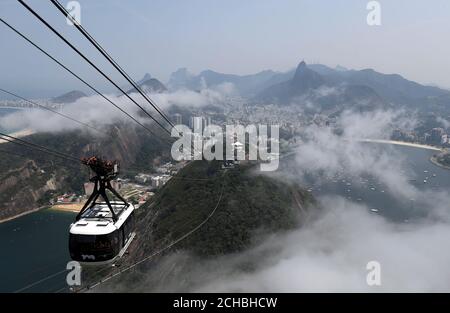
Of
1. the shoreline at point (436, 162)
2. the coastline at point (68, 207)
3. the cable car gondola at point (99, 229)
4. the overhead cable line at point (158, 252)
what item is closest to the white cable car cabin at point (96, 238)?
the cable car gondola at point (99, 229)

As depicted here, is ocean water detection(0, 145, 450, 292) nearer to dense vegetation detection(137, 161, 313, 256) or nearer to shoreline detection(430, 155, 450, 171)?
shoreline detection(430, 155, 450, 171)

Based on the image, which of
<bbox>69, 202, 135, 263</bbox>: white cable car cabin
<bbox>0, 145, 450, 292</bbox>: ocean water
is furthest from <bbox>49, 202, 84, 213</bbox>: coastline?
<bbox>69, 202, 135, 263</bbox>: white cable car cabin

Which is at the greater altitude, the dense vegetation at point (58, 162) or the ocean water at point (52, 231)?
the dense vegetation at point (58, 162)

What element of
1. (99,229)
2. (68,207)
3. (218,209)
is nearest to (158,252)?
(218,209)

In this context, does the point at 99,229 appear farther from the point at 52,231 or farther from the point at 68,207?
the point at 68,207

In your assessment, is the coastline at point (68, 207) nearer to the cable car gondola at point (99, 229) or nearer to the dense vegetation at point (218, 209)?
the dense vegetation at point (218, 209)

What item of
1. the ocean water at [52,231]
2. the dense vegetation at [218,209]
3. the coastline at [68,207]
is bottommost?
the ocean water at [52,231]
